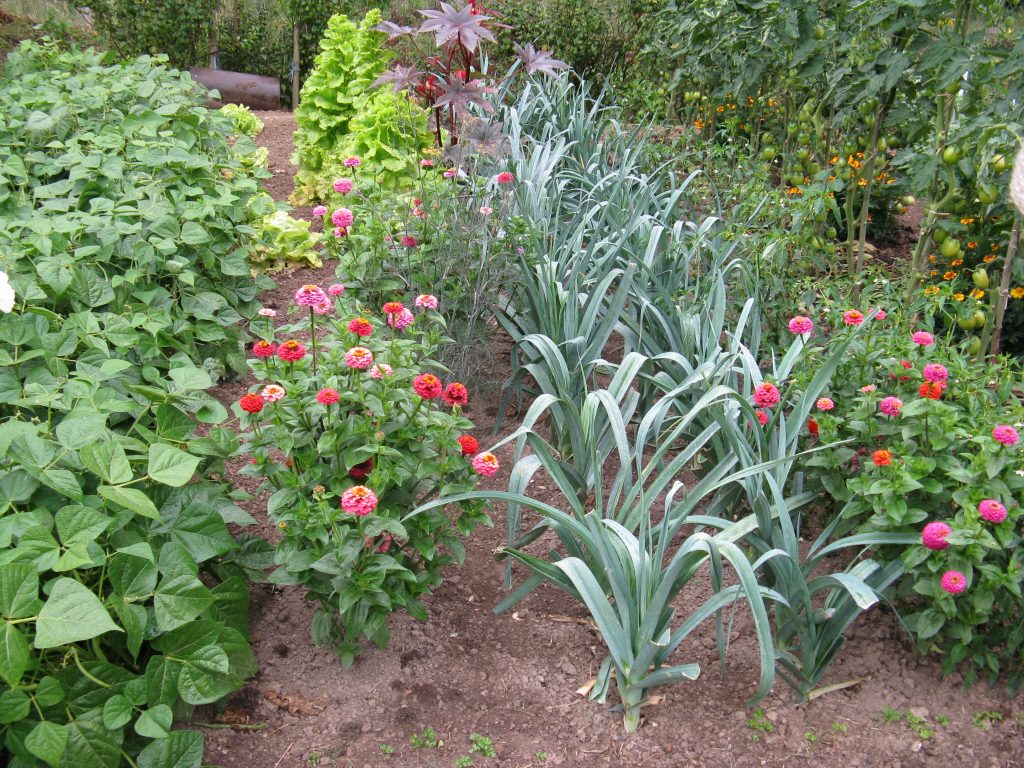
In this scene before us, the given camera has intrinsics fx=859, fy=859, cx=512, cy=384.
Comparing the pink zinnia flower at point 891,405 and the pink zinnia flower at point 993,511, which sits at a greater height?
the pink zinnia flower at point 891,405

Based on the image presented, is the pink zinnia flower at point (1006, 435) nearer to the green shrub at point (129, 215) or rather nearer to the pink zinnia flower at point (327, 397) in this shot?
the pink zinnia flower at point (327, 397)

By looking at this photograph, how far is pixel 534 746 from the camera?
183cm

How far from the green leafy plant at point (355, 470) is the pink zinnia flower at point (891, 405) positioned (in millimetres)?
927

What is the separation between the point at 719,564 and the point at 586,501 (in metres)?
→ 0.76

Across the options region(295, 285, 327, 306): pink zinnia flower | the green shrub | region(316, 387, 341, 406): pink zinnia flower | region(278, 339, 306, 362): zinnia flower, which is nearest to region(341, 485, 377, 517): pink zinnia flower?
region(316, 387, 341, 406): pink zinnia flower

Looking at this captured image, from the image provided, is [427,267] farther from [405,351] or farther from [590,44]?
[590,44]

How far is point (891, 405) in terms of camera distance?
1.99m

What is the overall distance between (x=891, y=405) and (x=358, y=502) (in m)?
1.24

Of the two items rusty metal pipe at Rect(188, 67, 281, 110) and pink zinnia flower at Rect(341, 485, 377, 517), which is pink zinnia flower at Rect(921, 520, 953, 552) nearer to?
pink zinnia flower at Rect(341, 485, 377, 517)

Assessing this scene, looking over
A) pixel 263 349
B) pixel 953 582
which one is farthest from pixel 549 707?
pixel 263 349

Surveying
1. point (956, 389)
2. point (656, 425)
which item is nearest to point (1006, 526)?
point (956, 389)

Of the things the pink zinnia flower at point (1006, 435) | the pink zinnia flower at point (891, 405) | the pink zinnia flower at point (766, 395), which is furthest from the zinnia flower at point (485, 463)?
the pink zinnia flower at point (1006, 435)

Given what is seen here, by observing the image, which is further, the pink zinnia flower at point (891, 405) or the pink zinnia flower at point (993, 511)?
the pink zinnia flower at point (891, 405)

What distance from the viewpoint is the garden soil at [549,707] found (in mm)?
1798
